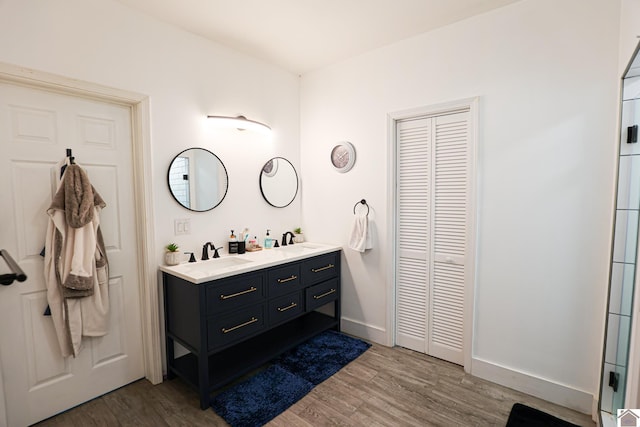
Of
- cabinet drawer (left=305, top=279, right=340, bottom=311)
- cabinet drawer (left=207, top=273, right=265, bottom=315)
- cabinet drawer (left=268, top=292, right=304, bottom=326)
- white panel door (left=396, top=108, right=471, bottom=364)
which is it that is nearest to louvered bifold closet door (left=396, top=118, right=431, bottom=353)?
white panel door (left=396, top=108, right=471, bottom=364)

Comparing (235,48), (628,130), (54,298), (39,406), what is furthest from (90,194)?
(628,130)

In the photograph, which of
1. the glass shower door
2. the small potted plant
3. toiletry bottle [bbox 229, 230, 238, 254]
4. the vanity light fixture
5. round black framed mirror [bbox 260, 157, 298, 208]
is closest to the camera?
the glass shower door

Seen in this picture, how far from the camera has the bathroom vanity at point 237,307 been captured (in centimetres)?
202

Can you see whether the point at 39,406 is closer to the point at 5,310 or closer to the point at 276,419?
the point at 5,310

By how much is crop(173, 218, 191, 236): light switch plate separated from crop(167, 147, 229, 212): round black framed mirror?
0.11 m

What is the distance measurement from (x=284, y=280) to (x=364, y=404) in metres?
1.02

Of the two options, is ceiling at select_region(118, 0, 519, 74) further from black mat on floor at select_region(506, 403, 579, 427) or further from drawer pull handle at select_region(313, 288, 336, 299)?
black mat on floor at select_region(506, 403, 579, 427)

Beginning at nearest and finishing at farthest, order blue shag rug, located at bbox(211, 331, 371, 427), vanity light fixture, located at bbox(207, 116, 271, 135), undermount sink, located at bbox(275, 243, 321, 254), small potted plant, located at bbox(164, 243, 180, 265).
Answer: blue shag rug, located at bbox(211, 331, 371, 427) → small potted plant, located at bbox(164, 243, 180, 265) → vanity light fixture, located at bbox(207, 116, 271, 135) → undermount sink, located at bbox(275, 243, 321, 254)

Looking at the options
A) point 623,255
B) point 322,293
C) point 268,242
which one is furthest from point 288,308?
point 623,255

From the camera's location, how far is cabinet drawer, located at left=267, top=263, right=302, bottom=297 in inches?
94.6

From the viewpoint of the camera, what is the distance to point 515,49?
2.12 metres

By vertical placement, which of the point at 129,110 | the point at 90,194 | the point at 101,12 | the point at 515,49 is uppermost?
the point at 101,12

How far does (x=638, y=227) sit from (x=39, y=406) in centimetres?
341

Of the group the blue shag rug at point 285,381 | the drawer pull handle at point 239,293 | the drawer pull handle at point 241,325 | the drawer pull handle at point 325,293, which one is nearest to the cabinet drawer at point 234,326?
the drawer pull handle at point 241,325
